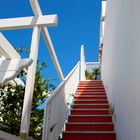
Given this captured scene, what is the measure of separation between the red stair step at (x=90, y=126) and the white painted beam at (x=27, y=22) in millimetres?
2323

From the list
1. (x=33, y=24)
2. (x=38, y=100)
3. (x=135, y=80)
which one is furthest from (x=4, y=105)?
(x=135, y=80)

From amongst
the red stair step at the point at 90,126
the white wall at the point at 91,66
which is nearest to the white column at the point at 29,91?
the red stair step at the point at 90,126

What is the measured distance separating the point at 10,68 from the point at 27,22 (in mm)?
1106

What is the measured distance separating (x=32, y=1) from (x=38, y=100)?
1.52 m

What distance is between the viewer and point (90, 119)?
5.12 m

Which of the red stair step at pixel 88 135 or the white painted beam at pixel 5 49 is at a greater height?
the white painted beam at pixel 5 49

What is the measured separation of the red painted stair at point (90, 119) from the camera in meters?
4.36

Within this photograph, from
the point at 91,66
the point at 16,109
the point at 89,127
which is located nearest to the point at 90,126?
the point at 89,127

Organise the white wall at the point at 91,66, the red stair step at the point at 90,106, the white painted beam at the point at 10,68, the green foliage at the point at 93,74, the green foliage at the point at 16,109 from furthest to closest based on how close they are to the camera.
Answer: the white wall at the point at 91,66 < the green foliage at the point at 93,74 < the red stair step at the point at 90,106 < the green foliage at the point at 16,109 < the white painted beam at the point at 10,68

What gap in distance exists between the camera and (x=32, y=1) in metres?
3.10

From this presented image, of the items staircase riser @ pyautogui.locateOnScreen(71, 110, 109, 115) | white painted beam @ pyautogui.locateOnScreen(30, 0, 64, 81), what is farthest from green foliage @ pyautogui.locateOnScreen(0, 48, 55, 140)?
staircase riser @ pyautogui.locateOnScreen(71, 110, 109, 115)

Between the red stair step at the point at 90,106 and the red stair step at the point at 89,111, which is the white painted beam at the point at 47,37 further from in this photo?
the red stair step at the point at 89,111

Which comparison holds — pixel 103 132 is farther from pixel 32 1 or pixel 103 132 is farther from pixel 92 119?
pixel 32 1

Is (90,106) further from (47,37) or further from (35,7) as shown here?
(35,7)
